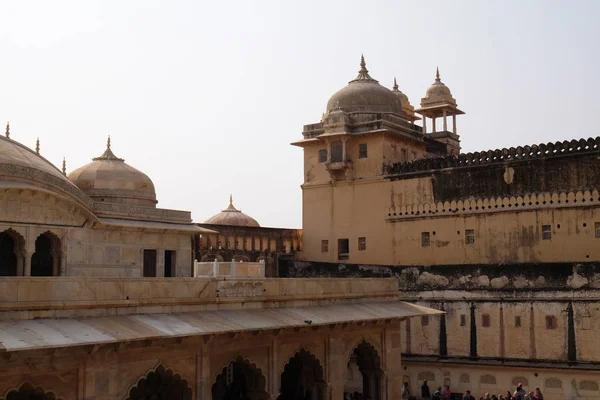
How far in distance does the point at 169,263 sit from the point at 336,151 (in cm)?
967

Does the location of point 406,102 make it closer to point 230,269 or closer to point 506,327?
point 506,327

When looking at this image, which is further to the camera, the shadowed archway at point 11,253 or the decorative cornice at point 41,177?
the shadowed archway at point 11,253

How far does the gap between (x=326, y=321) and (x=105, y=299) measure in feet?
15.9

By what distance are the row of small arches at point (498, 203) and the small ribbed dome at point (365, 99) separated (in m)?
3.96

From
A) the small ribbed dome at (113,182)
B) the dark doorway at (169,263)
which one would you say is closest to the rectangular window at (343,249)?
the dark doorway at (169,263)

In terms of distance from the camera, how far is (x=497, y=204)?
24844 millimetres

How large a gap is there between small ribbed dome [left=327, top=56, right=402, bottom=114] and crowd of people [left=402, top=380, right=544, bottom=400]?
1023cm

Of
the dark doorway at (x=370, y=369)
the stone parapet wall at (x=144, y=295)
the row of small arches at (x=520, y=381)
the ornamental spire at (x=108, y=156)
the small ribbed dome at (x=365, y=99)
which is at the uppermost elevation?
the small ribbed dome at (x=365, y=99)

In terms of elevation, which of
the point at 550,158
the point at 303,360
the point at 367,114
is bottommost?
the point at 303,360

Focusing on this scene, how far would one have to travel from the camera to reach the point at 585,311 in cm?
2138

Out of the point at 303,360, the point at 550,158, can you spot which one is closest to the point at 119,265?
the point at 303,360

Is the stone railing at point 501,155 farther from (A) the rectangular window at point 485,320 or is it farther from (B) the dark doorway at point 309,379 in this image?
(B) the dark doorway at point 309,379

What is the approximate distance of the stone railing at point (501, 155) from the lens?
23656 mm

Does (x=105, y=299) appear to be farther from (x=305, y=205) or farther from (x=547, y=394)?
(x=305, y=205)
